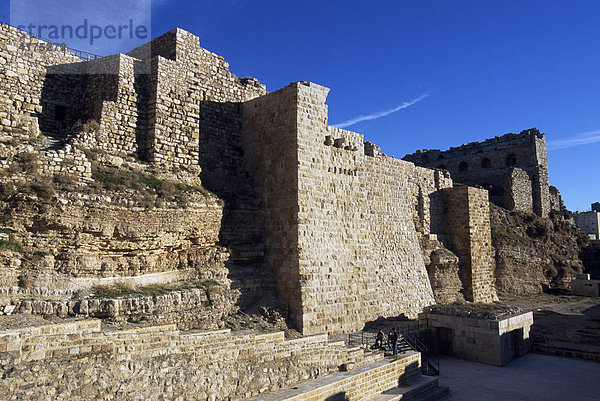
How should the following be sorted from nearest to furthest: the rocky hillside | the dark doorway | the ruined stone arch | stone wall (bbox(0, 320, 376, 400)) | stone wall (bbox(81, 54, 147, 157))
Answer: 1. stone wall (bbox(0, 320, 376, 400))
2. the rocky hillside
3. stone wall (bbox(81, 54, 147, 157))
4. the dark doorway
5. the ruined stone arch

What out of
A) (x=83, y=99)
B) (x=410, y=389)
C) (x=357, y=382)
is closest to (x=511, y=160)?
(x=410, y=389)

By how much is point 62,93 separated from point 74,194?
4.44 meters

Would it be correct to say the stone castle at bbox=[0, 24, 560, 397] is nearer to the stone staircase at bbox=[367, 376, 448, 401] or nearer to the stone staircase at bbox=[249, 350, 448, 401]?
the stone staircase at bbox=[249, 350, 448, 401]

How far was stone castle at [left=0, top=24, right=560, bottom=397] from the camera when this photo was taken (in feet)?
34.1

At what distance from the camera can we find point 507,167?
109ft

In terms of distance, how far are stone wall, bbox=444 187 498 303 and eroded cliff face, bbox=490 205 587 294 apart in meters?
4.63

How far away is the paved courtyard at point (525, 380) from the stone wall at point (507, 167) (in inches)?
694

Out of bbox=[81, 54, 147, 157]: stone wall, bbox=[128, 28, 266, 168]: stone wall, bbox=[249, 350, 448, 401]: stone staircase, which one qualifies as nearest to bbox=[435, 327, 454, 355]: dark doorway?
bbox=[249, 350, 448, 401]: stone staircase

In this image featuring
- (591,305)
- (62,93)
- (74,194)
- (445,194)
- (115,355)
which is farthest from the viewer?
(591,305)

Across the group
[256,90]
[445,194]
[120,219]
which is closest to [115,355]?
[120,219]

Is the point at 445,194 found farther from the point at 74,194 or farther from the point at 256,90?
the point at 74,194

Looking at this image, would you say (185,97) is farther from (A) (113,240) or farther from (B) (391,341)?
(B) (391,341)

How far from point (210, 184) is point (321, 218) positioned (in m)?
3.40

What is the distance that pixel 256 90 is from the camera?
15992 mm
